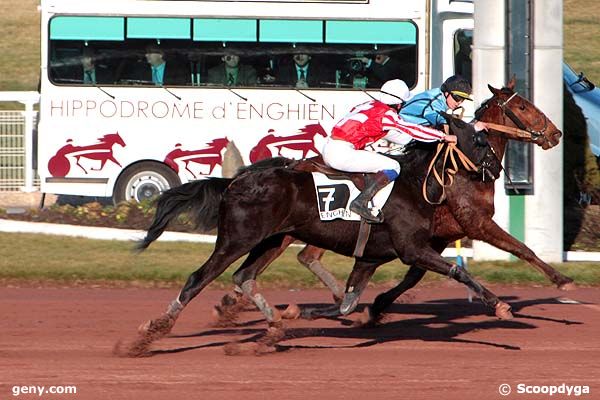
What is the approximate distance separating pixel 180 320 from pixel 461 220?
2.71 metres

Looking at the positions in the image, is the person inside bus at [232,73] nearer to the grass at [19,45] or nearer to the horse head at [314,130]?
the horse head at [314,130]

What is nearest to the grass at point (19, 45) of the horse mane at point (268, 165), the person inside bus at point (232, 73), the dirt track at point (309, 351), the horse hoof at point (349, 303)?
the person inside bus at point (232, 73)

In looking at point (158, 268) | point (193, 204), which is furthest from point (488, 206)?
point (158, 268)

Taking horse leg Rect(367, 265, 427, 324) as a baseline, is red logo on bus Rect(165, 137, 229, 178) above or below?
above

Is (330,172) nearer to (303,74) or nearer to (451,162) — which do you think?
(451,162)

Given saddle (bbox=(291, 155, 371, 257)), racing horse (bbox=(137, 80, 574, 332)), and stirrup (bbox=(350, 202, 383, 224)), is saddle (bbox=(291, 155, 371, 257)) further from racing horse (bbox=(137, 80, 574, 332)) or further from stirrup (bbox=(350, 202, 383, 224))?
racing horse (bbox=(137, 80, 574, 332))

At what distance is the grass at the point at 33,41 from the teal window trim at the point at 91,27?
18.0 metres

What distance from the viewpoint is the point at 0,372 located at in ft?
28.3

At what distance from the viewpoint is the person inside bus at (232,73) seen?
18922 millimetres

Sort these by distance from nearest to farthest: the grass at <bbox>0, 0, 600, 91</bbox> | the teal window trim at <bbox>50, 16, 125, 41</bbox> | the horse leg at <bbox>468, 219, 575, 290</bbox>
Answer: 1. the horse leg at <bbox>468, 219, 575, 290</bbox>
2. the teal window trim at <bbox>50, 16, 125, 41</bbox>
3. the grass at <bbox>0, 0, 600, 91</bbox>

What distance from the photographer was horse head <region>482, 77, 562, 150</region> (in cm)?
1036

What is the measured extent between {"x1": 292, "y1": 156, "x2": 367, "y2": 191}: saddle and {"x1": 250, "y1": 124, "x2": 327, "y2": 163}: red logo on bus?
8.88m

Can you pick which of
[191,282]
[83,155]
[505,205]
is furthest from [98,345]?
[83,155]

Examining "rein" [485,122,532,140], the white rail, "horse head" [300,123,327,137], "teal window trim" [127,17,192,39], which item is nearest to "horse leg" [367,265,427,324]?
"rein" [485,122,532,140]
